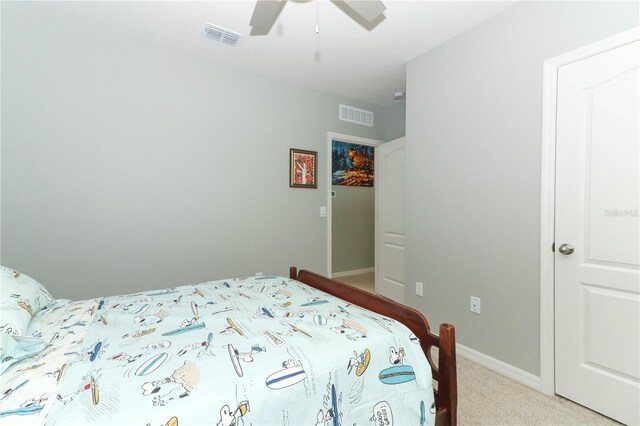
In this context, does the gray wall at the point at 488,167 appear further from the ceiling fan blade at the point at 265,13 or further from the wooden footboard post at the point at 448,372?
the ceiling fan blade at the point at 265,13

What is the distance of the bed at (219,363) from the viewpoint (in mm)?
855

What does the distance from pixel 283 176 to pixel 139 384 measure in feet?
8.86

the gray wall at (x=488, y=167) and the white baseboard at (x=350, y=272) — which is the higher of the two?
the gray wall at (x=488, y=167)

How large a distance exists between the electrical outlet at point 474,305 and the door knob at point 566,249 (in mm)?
701

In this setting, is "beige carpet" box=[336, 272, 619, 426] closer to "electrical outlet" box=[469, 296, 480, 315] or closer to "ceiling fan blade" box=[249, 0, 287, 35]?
"electrical outlet" box=[469, 296, 480, 315]

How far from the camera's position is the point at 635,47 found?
1.61 metres

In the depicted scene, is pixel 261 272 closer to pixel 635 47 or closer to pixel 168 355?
pixel 168 355

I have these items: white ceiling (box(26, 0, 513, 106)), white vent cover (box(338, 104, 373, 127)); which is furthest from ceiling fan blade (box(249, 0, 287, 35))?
white vent cover (box(338, 104, 373, 127))

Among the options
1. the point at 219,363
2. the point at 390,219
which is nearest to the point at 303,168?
the point at 390,219

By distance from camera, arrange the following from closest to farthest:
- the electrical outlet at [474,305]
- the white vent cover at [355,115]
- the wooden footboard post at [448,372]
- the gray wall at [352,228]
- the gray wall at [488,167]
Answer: the wooden footboard post at [448,372], the gray wall at [488,167], the electrical outlet at [474,305], the white vent cover at [355,115], the gray wall at [352,228]

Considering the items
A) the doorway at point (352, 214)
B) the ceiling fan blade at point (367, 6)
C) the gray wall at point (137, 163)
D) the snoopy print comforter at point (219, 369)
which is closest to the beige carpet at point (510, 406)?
the snoopy print comforter at point (219, 369)

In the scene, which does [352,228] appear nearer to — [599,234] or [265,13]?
[599,234]

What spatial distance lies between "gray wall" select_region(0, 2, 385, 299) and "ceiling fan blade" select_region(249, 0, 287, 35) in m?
1.41

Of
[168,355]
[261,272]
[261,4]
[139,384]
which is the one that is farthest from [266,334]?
[261,272]
